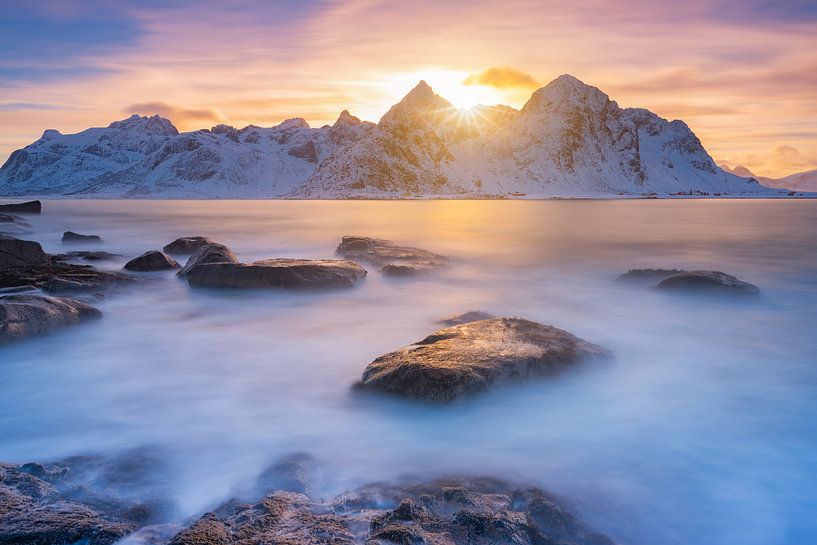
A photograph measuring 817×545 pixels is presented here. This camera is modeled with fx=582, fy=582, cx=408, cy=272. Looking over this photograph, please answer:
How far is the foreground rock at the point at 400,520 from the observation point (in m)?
3.91

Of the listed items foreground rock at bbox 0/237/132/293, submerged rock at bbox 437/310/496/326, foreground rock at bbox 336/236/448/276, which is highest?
foreground rock at bbox 336/236/448/276

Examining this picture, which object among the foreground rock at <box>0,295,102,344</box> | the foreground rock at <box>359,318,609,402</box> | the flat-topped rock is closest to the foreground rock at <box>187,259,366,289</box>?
the foreground rock at <box>0,295,102,344</box>

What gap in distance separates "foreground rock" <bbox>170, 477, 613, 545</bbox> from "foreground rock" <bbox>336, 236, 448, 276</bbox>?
11752 millimetres

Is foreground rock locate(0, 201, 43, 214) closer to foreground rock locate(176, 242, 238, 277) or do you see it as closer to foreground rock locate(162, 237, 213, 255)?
foreground rock locate(162, 237, 213, 255)

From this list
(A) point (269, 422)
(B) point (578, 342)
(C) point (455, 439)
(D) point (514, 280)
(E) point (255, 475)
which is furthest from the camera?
(D) point (514, 280)

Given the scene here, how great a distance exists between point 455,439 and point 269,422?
208cm

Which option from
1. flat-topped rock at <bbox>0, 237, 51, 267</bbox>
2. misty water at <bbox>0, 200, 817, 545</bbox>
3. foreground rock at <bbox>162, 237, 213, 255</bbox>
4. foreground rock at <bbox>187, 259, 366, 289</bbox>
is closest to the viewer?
misty water at <bbox>0, 200, 817, 545</bbox>

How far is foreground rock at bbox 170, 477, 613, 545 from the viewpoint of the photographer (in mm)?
3908

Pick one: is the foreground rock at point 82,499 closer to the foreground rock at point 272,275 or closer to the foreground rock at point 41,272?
the foreground rock at point 272,275

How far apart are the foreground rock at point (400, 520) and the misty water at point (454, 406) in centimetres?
34

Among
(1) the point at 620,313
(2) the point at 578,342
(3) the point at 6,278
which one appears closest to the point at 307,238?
(3) the point at 6,278

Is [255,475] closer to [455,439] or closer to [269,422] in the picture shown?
[269,422]

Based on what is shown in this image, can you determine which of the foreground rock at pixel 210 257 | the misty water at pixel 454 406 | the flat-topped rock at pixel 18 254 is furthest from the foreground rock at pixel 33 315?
the flat-topped rock at pixel 18 254

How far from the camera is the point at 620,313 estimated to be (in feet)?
40.2
